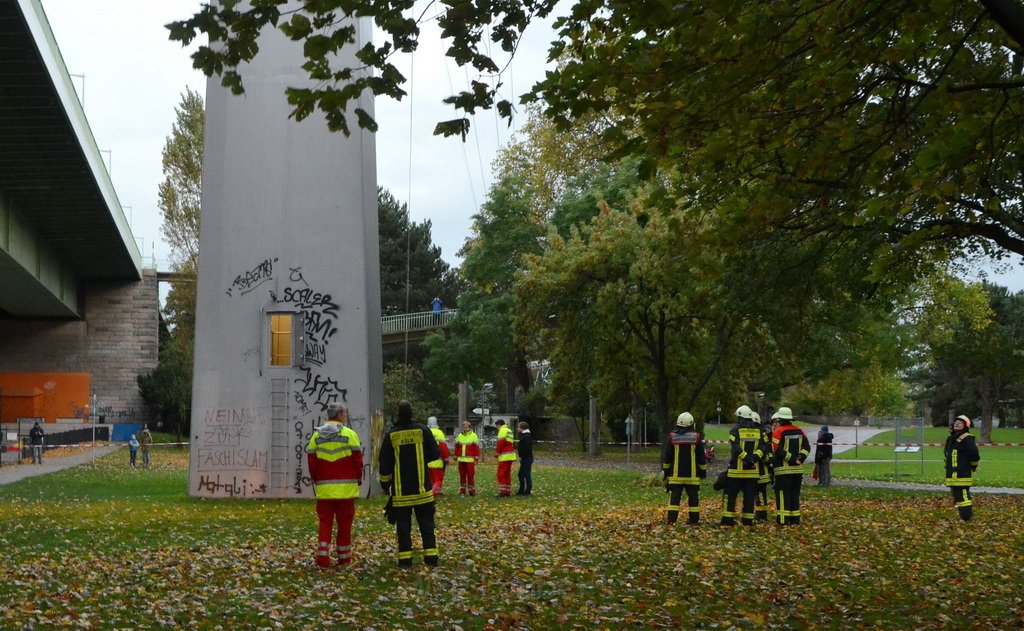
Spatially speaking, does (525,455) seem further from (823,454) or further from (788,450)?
(823,454)

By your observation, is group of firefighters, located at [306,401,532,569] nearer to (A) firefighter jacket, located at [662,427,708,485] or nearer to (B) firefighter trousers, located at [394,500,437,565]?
(B) firefighter trousers, located at [394,500,437,565]

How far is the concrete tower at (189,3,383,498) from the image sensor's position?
22766mm

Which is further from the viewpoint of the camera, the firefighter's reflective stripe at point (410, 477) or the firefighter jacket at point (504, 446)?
the firefighter jacket at point (504, 446)

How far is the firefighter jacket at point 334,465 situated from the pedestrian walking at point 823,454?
785 inches

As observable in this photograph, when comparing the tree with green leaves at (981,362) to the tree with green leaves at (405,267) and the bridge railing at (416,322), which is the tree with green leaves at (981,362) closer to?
the bridge railing at (416,322)

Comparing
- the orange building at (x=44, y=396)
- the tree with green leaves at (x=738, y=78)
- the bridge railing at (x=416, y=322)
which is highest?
the bridge railing at (x=416, y=322)

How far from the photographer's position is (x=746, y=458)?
17.1m

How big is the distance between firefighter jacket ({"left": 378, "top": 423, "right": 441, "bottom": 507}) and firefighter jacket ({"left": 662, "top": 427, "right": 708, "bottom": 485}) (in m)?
5.75

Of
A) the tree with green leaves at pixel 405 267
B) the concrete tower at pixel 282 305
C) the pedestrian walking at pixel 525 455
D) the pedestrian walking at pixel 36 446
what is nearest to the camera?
the concrete tower at pixel 282 305

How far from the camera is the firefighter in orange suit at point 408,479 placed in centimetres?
1254

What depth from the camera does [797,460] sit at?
58.5 ft

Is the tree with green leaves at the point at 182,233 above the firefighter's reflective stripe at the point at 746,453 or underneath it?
above

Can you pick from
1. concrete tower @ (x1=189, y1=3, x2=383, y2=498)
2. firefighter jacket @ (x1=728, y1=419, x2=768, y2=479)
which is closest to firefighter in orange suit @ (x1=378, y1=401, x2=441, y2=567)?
firefighter jacket @ (x1=728, y1=419, x2=768, y2=479)

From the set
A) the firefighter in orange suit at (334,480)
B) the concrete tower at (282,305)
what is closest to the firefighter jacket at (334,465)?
the firefighter in orange suit at (334,480)
